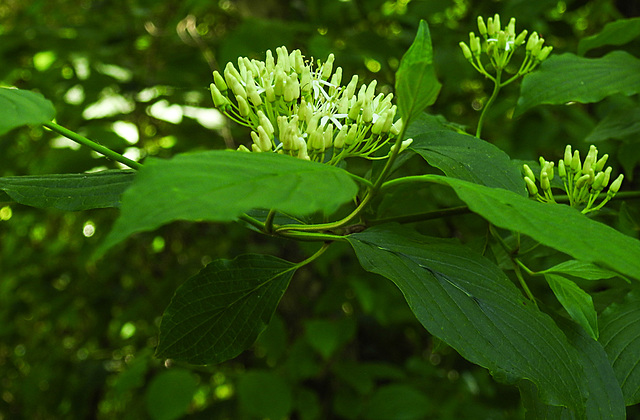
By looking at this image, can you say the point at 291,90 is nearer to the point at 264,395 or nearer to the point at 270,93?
the point at 270,93

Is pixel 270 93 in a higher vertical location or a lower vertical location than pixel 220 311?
higher

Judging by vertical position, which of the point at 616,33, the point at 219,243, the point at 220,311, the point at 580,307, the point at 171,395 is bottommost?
the point at 219,243

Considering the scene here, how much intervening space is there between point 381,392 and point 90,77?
4.09ft

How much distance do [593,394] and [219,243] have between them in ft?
5.97

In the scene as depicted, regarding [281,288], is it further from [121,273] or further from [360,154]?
[121,273]

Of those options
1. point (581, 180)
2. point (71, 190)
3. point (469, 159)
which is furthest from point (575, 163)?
point (71, 190)

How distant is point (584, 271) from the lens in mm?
543

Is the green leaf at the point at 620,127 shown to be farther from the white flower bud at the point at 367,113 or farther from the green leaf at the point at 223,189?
the green leaf at the point at 223,189

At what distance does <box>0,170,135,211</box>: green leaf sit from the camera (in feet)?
1.69

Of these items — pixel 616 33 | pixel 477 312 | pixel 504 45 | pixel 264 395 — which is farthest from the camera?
pixel 264 395

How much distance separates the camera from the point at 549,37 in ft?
6.43

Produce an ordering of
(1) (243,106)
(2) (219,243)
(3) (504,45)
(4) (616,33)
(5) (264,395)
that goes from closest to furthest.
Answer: (1) (243,106) → (3) (504,45) → (4) (616,33) → (5) (264,395) → (2) (219,243)

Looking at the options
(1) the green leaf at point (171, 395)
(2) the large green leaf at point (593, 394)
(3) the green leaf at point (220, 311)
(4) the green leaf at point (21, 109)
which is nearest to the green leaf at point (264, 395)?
(1) the green leaf at point (171, 395)

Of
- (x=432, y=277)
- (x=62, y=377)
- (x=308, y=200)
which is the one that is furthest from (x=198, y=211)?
(x=62, y=377)
